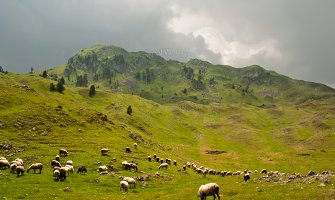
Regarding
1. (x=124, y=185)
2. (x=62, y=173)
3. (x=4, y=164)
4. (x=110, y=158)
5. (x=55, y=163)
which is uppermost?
(x=4, y=164)

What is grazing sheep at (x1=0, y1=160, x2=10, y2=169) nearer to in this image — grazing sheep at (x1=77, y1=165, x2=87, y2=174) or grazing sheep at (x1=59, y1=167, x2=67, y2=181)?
grazing sheep at (x1=59, y1=167, x2=67, y2=181)

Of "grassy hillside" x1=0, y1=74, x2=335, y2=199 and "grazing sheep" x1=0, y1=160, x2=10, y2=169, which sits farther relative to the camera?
"grazing sheep" x1=0, y1=160, x2=10, y2=169

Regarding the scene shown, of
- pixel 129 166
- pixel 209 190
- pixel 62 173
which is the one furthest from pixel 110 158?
pixel 209 190

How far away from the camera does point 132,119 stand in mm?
174125

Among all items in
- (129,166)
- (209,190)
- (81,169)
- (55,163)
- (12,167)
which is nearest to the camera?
(209,190)

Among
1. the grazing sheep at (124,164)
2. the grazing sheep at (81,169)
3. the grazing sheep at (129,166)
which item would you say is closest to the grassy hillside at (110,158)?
the grazing sheep at (124,164)

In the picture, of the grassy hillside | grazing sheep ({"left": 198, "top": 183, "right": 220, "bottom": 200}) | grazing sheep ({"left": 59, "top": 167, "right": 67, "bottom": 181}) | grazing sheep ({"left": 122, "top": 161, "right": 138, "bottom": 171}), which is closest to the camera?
grazing sheep ({"left": 198, "top": 183, "right": 220, "bottom": 200})

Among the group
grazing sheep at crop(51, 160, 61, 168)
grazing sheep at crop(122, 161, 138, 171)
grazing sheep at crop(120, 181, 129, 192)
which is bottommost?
grazing sheep at crop(120, 181, 129, 192)

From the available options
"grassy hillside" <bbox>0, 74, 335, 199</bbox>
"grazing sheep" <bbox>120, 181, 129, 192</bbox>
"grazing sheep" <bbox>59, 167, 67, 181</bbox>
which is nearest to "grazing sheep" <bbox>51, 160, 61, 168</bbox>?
"grassy hillside" <bbox>0, 74, 335, 199</bbox>

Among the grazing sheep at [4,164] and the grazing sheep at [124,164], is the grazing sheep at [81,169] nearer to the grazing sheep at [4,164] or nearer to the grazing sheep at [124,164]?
the grazing sheep at [124,164]

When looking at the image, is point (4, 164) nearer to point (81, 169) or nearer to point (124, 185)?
point (81, 169)

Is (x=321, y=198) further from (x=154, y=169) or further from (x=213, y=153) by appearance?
(x=213, y=153)

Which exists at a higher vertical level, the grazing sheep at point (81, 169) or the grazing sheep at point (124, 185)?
the grazing sheep at point (81, 169)

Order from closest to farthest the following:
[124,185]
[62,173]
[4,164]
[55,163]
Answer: [124,185]
[62,173]
[4,164]
[55,163]
